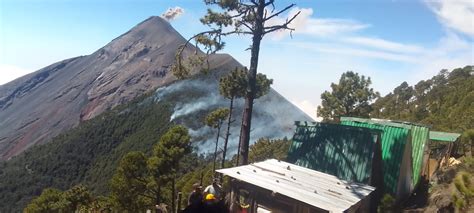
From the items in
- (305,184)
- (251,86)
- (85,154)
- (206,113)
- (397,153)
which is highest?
(251,86)

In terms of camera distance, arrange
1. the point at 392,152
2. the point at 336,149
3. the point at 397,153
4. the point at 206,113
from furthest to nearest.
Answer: the point at 206,113 → the point at 392,152 → the point at 397,153 → the point at 336,149

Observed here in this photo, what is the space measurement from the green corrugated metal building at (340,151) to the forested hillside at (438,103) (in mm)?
20448

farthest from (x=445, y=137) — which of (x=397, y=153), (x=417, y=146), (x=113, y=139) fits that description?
(x=113, y=139)

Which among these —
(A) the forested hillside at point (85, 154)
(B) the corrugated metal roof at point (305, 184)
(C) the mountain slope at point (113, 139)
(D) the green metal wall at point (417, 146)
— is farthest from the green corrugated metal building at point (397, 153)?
(A) the forested hillside at point (85, 154)

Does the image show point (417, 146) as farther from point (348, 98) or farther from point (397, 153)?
point (348, 98)

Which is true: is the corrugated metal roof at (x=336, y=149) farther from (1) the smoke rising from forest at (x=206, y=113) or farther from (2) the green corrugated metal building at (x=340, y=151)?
(1) the smoke rising from forest at (x=206, y=113)

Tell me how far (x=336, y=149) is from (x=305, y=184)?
13.2 feet

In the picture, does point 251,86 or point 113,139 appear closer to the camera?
point 251,86

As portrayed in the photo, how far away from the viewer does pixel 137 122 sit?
510 feet

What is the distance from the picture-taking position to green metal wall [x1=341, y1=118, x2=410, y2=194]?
17562 mm

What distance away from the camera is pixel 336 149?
17.3 meters

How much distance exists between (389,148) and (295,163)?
178 inches

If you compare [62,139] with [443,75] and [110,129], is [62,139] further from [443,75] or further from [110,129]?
[443,75]

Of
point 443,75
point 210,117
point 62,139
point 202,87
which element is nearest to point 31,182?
point 62,139
